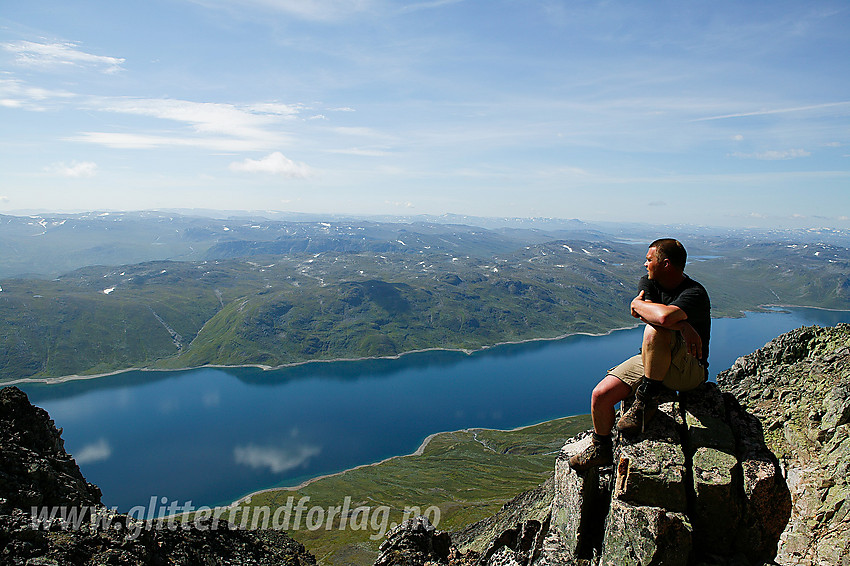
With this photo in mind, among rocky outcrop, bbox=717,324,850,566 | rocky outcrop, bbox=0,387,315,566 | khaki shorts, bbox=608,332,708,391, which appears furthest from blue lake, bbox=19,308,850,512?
khaki shorts, bbox=608,332,708,391

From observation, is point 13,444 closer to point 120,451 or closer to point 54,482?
point 54,482

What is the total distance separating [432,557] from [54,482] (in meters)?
24.3

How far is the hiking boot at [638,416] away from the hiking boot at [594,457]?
1135 mm

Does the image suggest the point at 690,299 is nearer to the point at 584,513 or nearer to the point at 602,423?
the point at 602,423

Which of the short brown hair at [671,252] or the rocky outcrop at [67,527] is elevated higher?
the short brown hair at [671,252]

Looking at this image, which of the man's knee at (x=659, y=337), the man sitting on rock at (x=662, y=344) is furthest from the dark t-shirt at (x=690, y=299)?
the man's knee at (x=659, y=337)

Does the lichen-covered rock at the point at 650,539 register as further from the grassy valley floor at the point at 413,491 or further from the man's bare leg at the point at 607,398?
the grassy valley floor at the point at 413,491

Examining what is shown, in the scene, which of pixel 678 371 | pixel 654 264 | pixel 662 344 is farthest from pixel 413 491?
pixel 654 264

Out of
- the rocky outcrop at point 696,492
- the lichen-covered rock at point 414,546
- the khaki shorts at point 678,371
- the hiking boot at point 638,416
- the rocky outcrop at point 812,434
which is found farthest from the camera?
the lichen-covered rock at point 414,546

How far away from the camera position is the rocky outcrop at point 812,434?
1505 cm

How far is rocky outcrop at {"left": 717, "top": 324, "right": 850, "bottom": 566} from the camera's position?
593 inches

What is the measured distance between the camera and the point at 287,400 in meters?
189

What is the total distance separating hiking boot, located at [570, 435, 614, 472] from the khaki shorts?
6.50 ft

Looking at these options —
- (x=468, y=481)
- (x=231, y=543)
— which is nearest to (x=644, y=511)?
(x=231, y=543)
